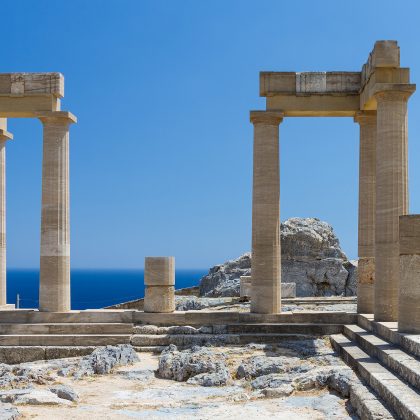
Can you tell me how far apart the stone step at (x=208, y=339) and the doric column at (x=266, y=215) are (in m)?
1.10

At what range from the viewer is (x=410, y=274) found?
15.7m

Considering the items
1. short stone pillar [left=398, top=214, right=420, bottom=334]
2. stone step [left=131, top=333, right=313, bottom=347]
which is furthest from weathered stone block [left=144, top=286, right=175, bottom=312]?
short stone pillar [left=398, top=214, right=420, bottom=334]

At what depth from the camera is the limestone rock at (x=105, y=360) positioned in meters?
16.5

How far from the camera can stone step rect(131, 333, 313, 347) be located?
19609 mm

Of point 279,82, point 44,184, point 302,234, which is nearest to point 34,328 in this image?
point 44,184

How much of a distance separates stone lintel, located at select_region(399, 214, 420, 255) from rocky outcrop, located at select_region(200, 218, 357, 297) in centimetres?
2167

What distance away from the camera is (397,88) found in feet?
60.5

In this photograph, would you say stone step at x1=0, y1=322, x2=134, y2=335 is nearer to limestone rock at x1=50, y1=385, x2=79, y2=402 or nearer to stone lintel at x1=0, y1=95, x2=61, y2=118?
limestone rock at x1=50, y1=385, x2=79, y2=402

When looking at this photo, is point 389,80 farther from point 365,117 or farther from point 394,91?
point 365,117

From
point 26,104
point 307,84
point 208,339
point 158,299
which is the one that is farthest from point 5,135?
point 307,84

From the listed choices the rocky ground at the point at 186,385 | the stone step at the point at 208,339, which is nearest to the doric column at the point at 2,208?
the stone step at the point at 208,339

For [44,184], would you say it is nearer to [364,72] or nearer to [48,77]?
[48,77]

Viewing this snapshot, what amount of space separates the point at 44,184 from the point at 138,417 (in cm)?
1082

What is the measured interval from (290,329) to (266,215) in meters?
3.72
